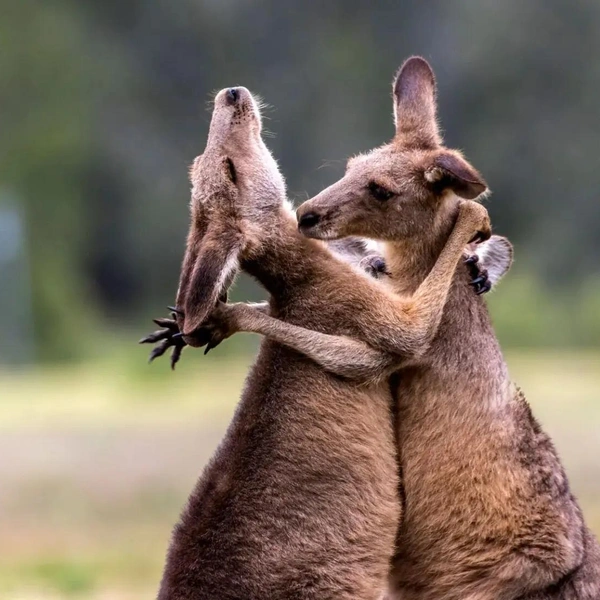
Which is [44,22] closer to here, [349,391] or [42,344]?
[42,344]

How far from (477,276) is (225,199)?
145 centimetres

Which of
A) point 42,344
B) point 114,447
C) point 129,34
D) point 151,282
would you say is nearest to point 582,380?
point 114,447

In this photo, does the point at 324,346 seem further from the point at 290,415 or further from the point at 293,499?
the point at 293,499

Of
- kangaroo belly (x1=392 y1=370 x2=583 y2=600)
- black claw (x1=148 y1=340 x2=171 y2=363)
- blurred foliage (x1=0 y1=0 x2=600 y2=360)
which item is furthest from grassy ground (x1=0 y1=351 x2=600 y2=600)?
blurred foliage (x1=0 y1=0 x2=600 y2=360)

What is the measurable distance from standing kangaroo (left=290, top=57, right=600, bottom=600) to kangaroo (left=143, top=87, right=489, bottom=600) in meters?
0.16

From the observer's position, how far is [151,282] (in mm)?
42656

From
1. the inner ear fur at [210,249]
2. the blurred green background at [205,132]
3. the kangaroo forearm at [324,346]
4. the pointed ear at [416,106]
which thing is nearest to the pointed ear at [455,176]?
the pointed ear at [416,106]

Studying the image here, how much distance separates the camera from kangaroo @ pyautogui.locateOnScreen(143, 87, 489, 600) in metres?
6.83

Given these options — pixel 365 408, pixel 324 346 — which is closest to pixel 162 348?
pixel 324 346

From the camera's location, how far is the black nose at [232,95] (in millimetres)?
7930

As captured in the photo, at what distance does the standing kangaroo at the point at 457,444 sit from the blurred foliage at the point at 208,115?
28.3 m

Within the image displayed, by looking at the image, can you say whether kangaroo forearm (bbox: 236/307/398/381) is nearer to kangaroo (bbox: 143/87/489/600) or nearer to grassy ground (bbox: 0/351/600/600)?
kangaroo (bbox: 143/87/489/600)

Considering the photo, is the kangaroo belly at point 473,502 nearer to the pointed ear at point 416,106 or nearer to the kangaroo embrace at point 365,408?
the kangaroo embrace at point 365,408

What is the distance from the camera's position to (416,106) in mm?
8008
